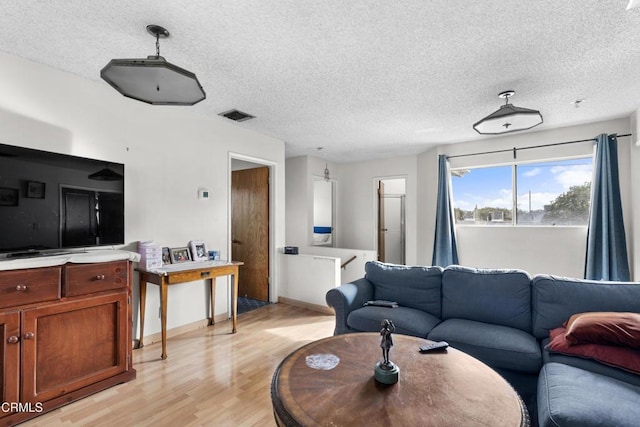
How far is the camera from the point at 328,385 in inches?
51.5

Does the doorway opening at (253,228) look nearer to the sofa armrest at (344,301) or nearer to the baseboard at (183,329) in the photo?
the baseboard at (183,329)

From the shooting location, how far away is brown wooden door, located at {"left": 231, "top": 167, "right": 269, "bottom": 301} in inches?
185

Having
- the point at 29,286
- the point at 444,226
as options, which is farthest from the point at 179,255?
the point at 444,226

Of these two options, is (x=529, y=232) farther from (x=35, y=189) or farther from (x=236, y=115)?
(x=35, y=189)

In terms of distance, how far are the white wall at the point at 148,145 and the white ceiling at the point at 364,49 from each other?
0.68ft

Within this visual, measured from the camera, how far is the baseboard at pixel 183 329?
3055 millimetres

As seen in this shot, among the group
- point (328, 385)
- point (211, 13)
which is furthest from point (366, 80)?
point (328, 385)

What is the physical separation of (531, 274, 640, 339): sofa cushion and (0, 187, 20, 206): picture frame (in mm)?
3815

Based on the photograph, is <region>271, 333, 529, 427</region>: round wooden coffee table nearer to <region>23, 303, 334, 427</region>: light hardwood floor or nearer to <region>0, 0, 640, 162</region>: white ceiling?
<region>23, 303, 334, 427</region>: light hardwood floor

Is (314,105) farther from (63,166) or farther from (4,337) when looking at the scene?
(4,337)

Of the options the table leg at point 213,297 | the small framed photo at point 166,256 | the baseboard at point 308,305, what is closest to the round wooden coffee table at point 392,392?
the small framed photo at point 166,256

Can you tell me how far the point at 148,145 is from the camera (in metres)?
3.09

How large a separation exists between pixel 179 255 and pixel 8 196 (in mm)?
1475

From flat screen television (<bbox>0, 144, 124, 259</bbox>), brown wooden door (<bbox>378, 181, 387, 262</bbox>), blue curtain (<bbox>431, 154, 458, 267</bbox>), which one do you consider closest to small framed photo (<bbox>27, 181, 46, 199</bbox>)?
flat screen television (<bbox>0, 144, 124, 259</bbox>)
